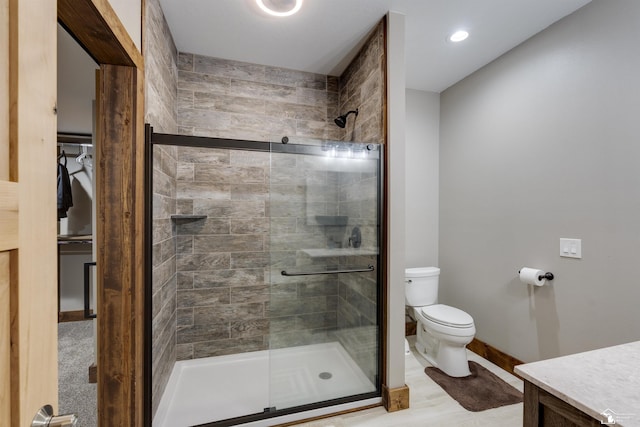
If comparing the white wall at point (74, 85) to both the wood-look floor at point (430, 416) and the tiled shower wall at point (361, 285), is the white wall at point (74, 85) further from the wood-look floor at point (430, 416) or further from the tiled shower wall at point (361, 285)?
the wood-look floor at point (430, 416)

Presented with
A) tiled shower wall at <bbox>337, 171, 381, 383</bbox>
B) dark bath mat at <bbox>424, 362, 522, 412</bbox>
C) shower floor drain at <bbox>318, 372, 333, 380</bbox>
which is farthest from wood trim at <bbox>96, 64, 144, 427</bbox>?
dark bath mat at <bbox>424, 362, 522, 412</bbox>

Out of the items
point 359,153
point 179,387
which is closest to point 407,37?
point 359,153

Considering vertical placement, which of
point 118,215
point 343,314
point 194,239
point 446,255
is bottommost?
point 343,314

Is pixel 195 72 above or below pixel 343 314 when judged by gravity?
above

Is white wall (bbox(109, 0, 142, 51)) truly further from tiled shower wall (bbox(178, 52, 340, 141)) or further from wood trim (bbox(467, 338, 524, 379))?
wood trim (bbox(467, 338, 524, 379))

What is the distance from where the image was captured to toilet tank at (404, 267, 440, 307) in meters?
2.68

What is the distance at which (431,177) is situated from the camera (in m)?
3.10

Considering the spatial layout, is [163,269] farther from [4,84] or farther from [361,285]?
[4,84]

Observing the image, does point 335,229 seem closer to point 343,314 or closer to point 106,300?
point 343,314

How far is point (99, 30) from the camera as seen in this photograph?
3.77 feet

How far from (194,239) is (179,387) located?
1.12 metres

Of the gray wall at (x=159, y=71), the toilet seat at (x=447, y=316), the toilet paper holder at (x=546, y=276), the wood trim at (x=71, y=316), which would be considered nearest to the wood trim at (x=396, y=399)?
the toilet seat at (x=447, y=316)

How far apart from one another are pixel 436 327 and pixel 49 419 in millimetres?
2375

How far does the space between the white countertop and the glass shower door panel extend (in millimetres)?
1165
